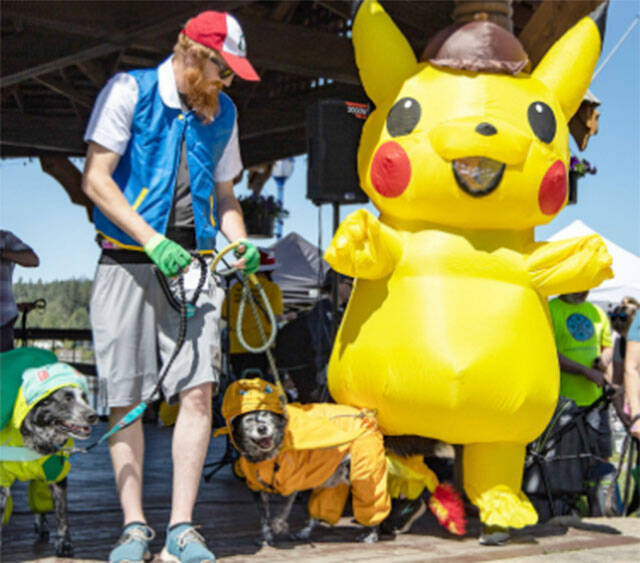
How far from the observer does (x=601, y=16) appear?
4539 mm

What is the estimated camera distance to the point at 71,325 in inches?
451

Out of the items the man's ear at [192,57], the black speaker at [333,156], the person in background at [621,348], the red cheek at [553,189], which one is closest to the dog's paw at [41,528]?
the man's ear at [192,57]

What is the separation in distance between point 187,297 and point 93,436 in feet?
17.9

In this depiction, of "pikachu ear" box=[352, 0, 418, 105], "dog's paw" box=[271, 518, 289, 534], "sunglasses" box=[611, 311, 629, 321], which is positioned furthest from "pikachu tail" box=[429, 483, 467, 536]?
"sunglasses" box=[611, 311, 629, 321]

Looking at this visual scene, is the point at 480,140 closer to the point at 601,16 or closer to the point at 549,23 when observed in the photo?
the point at 601,16

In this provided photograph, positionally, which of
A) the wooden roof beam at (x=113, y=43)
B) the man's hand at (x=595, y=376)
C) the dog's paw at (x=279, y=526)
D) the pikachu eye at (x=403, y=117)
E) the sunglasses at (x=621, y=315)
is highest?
the wooden roof beam at (x=113, y=43)

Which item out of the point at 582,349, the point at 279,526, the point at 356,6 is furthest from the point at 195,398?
the point at 582,349

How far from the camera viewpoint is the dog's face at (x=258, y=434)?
142 inches

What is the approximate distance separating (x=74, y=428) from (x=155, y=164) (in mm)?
978

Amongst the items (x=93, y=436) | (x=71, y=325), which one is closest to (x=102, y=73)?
(x=93, y=436)

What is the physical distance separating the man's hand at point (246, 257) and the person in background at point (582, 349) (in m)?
2.91

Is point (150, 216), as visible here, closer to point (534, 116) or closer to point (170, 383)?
point (170, 383)

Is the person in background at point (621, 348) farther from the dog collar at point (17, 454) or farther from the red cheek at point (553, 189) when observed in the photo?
the dog collar at point (17, 454)

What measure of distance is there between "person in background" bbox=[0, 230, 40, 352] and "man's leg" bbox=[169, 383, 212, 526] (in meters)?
2.02
